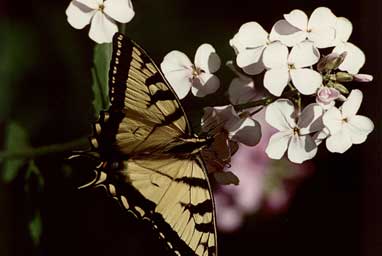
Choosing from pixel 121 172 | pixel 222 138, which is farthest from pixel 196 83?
pixel 121 172

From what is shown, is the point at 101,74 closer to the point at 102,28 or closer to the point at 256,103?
the point at 102,28

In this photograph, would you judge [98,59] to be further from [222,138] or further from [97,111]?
[222,138]

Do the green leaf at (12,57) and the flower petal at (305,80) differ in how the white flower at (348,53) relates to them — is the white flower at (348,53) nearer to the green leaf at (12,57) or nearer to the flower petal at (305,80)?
the flower petal at (305,80)

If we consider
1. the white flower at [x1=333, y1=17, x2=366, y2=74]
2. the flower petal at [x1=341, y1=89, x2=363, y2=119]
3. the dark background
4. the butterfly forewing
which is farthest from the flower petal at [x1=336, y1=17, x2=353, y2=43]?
the dark background

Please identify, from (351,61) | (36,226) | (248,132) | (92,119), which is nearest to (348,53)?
(351,61)

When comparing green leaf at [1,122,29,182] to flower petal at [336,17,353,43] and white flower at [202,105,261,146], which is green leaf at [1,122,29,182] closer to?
white flower at [202,105,261,146]

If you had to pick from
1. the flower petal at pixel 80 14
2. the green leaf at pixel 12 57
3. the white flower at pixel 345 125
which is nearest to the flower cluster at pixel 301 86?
the white flower at pixel 345 125
